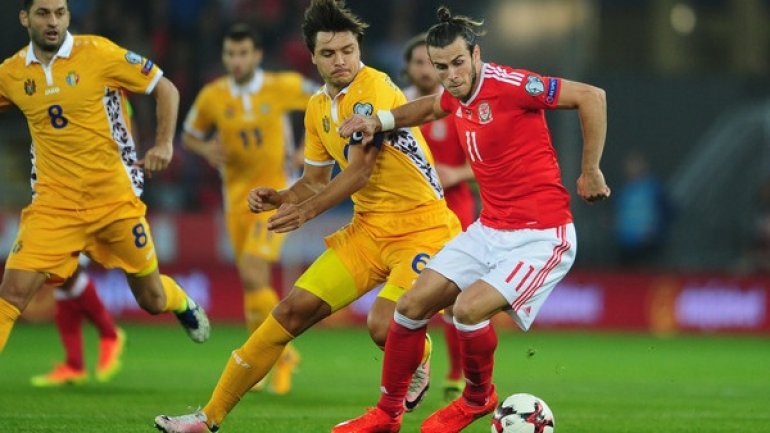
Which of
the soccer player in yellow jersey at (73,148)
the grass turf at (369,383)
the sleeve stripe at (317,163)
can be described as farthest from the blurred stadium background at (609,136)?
the sleeve stripe at (317,163)

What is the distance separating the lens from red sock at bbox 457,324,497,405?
6961mm

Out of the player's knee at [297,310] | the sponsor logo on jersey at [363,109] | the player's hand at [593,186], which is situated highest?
the sponsor logo on jersey at [363,109]

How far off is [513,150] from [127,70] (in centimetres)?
275

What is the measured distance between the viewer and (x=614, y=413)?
8.82 meters

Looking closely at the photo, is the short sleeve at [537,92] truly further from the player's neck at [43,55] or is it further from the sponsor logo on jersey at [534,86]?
the player's neck at [43,55]

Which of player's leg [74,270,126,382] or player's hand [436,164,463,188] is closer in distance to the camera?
player's hand [436,164,463,188]

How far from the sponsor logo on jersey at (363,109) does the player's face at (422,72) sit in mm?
2373

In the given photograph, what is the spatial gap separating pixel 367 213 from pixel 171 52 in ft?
36.4

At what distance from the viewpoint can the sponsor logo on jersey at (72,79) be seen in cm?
837

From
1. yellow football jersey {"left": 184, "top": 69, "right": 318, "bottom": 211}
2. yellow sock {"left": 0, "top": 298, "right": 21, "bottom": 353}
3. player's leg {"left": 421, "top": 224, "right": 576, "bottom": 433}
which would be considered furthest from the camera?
yellow football jersey {"left": 184, "top": 69, "right": 318, "bottom": 211}

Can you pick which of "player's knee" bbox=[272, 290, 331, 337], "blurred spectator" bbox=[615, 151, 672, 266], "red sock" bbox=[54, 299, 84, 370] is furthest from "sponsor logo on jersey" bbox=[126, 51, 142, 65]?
"blurred spectator" bbox=[615, 151, 672, 266]

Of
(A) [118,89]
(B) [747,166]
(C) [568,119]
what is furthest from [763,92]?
(A) [118,89]

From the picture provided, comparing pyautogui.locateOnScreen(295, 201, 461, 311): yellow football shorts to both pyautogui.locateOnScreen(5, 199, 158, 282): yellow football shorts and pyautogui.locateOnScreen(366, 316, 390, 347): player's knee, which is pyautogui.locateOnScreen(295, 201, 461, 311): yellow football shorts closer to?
pyautogui.locateOnScreen(366, 316, 390, 347): player's knee

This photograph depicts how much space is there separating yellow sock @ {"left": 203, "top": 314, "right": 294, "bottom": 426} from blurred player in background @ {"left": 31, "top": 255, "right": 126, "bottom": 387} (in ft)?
11.0
